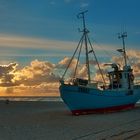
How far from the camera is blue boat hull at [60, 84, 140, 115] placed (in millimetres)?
49263

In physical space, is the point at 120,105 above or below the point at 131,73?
below

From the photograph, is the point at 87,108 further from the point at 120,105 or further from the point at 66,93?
the point at 120,105

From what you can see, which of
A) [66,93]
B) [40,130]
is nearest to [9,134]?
[40,130]

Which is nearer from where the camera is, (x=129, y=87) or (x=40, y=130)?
(x=40, y=130)

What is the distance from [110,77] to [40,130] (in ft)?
104

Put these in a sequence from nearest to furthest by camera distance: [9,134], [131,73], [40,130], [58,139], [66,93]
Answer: [58,139], [9,134], [40,130], [66,93], [131,73]

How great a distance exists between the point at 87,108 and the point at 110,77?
12.7 meters

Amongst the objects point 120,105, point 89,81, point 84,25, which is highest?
point 84,25

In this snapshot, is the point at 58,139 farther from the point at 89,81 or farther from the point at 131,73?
the point at 131,73

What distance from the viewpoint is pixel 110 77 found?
6241cm

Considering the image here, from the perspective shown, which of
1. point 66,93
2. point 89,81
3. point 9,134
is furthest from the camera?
point 89,81

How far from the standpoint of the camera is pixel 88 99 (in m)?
50.4

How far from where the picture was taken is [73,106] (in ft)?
164

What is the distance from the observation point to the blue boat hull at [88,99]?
4926 cm
